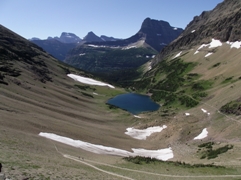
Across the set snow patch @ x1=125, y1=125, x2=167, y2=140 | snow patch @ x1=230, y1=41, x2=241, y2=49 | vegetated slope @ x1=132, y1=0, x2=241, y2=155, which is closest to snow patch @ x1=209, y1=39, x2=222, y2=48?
vegetated slope @ x1=132, y1=0, x2=241, y2=155

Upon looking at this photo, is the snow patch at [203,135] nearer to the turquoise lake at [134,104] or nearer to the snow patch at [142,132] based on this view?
the snow patch at [142,132]

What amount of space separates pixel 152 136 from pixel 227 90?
3854 cm

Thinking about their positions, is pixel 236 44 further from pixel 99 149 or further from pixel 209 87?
pixel 99 149

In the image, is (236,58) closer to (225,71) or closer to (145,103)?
(225,71)

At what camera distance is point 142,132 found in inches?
3233

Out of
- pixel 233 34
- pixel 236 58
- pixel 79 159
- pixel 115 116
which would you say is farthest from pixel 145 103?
pixel 79 159

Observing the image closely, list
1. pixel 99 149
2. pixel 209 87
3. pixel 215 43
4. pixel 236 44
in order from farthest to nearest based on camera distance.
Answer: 1. pixel 215 43
2. pixel 236 44
3. pixel 209 87
4. pixel 99 149

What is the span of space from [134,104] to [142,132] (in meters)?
63.1

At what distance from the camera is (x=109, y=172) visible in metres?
33.7

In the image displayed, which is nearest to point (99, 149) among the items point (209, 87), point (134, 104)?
point (209, 87)

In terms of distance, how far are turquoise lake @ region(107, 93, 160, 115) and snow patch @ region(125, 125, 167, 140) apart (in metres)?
37.4

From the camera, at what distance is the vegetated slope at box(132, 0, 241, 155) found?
227 ft

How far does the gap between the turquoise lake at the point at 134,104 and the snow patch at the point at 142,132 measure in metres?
37.4

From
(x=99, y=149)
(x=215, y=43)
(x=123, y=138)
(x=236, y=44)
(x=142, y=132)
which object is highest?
(x=215, y=43)
